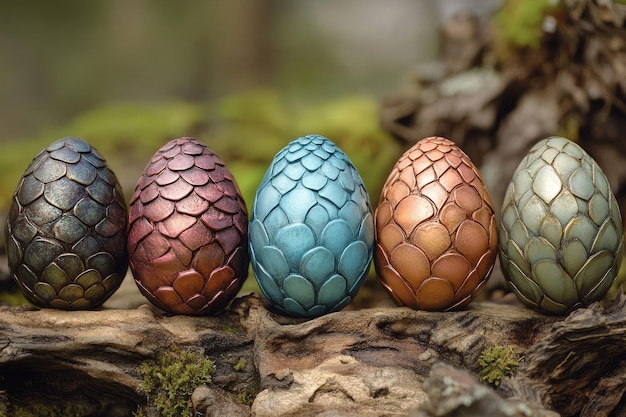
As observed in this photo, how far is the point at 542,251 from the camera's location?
2.07 meters

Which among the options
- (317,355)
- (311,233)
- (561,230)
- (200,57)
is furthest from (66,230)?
(200,57)

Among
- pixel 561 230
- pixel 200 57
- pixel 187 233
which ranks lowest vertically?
pixel 561 230

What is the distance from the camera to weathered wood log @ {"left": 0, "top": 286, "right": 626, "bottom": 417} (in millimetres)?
1969

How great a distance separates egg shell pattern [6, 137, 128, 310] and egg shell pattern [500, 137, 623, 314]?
148cm

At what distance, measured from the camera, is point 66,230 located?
2.13 metres

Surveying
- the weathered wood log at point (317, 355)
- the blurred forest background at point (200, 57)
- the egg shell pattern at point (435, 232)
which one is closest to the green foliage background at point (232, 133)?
the blurred forest background at point (200, 57)

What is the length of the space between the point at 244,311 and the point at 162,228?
0.46 metres

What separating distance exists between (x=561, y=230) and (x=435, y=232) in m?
0.43

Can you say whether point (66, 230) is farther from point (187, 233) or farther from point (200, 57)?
point (200, 57)

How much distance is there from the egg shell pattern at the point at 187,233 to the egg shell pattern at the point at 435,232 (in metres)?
0.57

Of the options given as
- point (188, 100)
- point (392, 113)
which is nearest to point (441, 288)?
point (392, 113)

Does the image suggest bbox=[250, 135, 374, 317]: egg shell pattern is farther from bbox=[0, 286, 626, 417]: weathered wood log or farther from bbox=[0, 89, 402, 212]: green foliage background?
bbox=[0, 89, 402, 212]: green foliage background

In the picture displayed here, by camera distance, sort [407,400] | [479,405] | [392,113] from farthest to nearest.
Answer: [392,113] < [407,400] < [479,405]

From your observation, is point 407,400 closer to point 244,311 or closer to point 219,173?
point 244,311
